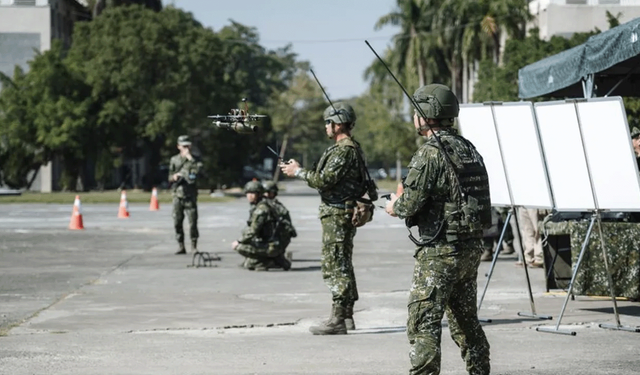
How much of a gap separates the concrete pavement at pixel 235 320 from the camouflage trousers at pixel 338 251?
50cm

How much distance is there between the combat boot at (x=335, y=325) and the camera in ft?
37.2

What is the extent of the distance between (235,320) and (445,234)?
204 inches

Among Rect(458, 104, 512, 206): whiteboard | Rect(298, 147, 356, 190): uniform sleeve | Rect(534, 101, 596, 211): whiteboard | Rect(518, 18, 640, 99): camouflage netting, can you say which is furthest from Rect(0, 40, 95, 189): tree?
Rect(298, 147, 356, 190): uniform sleeve

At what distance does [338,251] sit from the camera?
11219 mm

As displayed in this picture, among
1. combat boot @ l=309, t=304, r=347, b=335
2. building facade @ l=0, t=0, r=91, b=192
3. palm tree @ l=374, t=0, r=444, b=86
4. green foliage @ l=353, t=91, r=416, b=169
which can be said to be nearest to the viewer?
combat boot @ l=309, t=304, r=347, b=335

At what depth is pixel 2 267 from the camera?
19.1 m

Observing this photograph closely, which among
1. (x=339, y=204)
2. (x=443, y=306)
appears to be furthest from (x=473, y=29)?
(x=443, y=306)

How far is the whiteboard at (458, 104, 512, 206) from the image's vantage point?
1264 cm

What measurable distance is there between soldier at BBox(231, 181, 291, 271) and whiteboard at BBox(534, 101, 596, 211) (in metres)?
6.58

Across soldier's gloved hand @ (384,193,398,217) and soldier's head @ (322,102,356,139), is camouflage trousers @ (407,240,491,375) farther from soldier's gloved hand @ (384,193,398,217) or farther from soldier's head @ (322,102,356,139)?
soldier's head @ (322,102,356,139)

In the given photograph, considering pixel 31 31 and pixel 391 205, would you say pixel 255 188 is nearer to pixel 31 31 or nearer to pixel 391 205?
pixel 391 205

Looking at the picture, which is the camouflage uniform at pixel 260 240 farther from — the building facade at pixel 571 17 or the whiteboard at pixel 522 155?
the building facade at pixel 571 17

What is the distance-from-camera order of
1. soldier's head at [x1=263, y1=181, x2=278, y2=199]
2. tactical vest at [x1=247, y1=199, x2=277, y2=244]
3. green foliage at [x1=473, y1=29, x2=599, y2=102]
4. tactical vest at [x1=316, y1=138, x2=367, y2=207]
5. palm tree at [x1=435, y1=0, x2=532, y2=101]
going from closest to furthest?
tactical vest at [x1=316, y1=138, x2=367, y2=207], tactical vest at [x1=247, y1=199, x2=277, y2=244], soldier's head at [x1=263, y1=181, x2=278, y2=199], green foliage at [x1=473, y1=29, x2=599, y2=102], palm tree at [x1=435, y1=0, x2=532, y2=101]

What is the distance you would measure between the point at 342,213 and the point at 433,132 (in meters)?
3.44
